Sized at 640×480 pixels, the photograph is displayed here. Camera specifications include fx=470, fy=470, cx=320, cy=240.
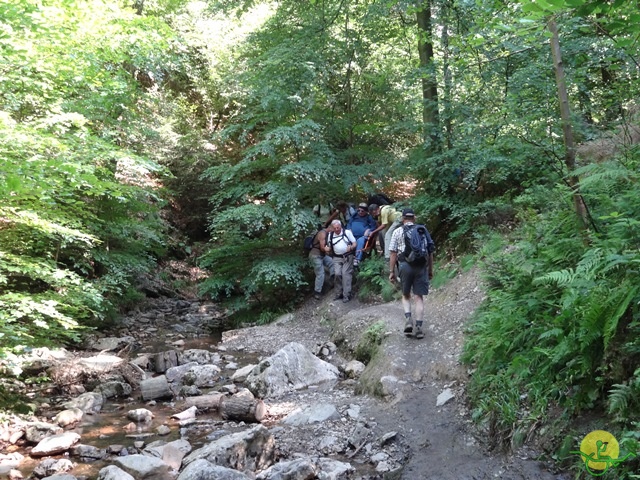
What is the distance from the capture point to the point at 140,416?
7477 millimetres

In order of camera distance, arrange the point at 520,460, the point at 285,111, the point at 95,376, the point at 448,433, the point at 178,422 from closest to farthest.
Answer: the point at 520,460 < the point at 448,433 < the point at 178,422 < the point at 95,376 < the point at 285,111

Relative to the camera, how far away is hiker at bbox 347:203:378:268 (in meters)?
12.4

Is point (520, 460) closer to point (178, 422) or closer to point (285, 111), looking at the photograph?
point (178, 422)

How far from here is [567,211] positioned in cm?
614

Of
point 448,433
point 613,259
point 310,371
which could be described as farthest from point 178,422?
point 613,259

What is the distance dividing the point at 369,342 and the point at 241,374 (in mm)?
2633

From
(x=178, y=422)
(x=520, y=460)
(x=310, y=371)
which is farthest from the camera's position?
(x=310, y=371)

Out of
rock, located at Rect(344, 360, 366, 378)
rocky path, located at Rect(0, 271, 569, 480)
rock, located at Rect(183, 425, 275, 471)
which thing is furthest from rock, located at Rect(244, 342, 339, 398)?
rock, located at Rect(183, 425, 275, 471)

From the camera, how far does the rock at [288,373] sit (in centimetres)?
819

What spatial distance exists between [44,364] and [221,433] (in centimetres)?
450

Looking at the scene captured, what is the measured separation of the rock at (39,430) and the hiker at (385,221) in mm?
7727

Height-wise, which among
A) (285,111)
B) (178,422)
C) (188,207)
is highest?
(285,111)
